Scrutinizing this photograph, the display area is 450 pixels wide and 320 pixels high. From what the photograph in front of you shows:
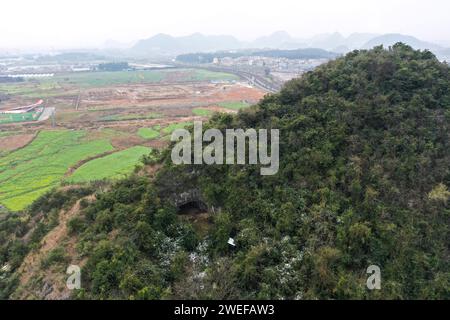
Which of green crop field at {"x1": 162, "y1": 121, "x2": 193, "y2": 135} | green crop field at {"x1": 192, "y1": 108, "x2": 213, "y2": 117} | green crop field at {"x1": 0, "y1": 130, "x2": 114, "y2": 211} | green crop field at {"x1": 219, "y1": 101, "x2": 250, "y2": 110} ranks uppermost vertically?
green crop field at {"x1": 219, "y1": 101, "x2": 250, "y2": 110}

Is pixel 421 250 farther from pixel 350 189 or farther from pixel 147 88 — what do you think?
pixel 147 88

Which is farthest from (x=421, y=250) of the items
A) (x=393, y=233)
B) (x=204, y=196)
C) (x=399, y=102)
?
(x=204, y=196)

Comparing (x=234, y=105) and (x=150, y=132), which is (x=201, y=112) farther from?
(x=150, y=132)

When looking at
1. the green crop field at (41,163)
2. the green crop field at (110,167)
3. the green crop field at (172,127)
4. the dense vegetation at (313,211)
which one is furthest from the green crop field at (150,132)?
the dense vegetation at (313,211)

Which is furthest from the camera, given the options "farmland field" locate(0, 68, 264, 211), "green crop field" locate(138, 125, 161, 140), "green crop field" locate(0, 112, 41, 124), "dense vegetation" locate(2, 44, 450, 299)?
"green crop field" locate(0, 112, 41, 124)

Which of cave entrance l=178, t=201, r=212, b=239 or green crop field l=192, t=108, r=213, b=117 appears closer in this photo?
cave entrance l=178, t=201, r=212, b=239

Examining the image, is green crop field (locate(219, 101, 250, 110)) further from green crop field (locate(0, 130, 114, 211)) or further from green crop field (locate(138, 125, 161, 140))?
green crop field (locate(0, 130, 114, 211))

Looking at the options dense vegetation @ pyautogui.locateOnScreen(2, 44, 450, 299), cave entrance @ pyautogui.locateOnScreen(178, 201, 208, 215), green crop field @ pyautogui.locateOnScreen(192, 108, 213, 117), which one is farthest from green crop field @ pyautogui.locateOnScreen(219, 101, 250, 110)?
cave entrance @ pyautogui.locateOnScreen(178, 201, 208, 215)
